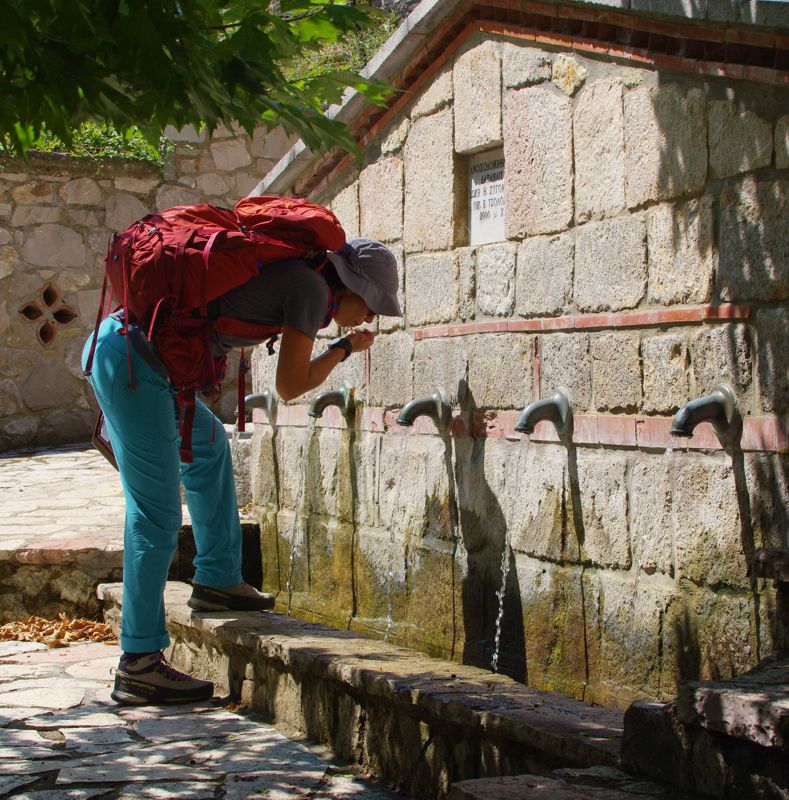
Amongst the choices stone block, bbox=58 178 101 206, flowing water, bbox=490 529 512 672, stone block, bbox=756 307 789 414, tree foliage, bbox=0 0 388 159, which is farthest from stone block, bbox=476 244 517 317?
stone block, bbox=58 178 101 206

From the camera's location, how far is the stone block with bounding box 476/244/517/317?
4.55 m

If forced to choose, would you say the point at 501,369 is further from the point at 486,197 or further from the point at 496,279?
the point at 486,197

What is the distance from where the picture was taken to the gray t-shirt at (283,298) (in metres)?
3.80

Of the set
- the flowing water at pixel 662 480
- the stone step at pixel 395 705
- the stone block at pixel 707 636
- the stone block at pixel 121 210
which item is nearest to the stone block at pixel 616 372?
the flowing water at pixel 662 480

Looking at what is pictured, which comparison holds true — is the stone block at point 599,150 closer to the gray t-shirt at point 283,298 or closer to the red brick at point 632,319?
the red brick at point 632,319

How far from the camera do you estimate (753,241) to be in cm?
349

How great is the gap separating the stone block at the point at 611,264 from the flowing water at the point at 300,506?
2.02 metres

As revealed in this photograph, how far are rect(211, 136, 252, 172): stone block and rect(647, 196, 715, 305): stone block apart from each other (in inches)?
284

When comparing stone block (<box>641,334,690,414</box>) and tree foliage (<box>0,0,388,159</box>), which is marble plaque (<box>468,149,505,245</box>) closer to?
stone block (<box>641,334,690,414</box>)

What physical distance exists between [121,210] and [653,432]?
7269mm

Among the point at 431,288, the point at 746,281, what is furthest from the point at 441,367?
the point at 746,281

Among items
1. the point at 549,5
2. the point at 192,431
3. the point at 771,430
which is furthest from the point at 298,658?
the point at 549,5

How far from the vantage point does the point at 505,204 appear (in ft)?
15.1

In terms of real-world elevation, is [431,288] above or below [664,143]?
below
